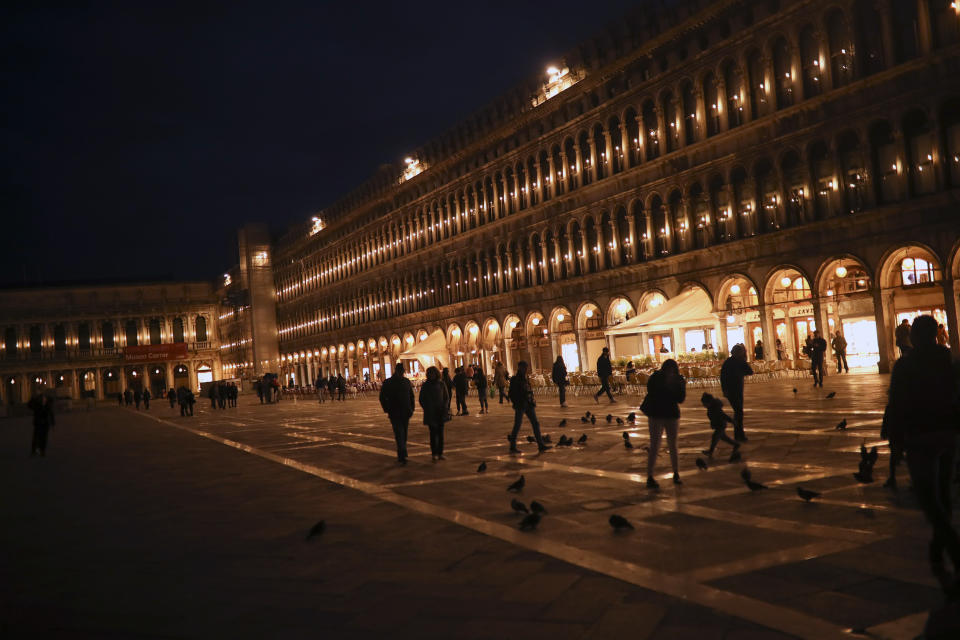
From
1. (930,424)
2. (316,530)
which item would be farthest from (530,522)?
(930,424)

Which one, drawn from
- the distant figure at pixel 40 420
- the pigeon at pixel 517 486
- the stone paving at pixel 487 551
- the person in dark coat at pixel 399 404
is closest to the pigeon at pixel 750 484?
the stone paving at pixel 487 551

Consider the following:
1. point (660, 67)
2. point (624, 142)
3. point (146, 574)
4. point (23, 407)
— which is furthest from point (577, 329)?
point (23, 407)

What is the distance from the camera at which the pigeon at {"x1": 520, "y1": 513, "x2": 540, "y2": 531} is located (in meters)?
7.79

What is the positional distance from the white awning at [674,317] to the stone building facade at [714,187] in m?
0.59

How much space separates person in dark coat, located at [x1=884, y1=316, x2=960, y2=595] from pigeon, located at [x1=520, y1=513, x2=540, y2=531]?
328 cm

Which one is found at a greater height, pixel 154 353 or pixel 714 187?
pixel 714 187

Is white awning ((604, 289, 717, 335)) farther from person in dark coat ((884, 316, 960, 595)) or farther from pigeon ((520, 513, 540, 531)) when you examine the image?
person in dark coat ((884, 316, 960, 595))

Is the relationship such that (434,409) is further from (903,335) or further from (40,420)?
(40,420)

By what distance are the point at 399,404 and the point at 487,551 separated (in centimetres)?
681

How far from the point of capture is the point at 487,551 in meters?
7.22

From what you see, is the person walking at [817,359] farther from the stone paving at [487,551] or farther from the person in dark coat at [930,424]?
the person in dark coat at [930,424]

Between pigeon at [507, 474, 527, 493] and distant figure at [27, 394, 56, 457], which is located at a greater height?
distant figure at [27, 394, 56, 457]

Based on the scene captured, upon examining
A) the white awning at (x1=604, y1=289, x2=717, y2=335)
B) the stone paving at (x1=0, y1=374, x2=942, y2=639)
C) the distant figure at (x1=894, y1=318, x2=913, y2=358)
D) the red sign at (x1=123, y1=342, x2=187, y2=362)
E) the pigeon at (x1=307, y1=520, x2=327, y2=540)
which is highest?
the red sign at (x1=123, y1=342, x2=187, y2=362)

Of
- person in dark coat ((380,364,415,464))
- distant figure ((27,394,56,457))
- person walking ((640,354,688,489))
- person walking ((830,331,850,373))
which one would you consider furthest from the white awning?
person walking ((640,354,688,489))
